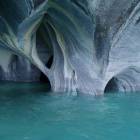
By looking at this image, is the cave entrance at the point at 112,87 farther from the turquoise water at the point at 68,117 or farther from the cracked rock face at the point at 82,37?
the turquoise water at the point at 68,117

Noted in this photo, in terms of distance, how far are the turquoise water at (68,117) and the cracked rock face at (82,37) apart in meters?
0.67

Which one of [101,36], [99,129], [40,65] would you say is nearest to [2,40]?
[40,65]

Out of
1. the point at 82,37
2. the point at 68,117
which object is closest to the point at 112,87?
the point at 82,37

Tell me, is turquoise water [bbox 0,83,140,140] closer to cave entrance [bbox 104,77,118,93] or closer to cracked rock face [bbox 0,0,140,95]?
cracked rock face [bbox 0,0,140,95]

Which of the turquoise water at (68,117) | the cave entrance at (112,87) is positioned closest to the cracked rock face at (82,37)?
the cave entrance at (112,87)

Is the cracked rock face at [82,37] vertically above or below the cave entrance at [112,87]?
above

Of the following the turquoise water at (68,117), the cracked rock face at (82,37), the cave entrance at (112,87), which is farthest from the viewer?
the cave entrance at (112,87)

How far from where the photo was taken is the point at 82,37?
9734 mm

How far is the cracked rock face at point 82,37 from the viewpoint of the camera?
9.13m

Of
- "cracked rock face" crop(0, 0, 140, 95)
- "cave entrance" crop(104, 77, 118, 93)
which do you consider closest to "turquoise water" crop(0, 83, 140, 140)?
"cracked rock face" crop(0, 0, 140, 95)

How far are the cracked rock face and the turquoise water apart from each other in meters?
0.67

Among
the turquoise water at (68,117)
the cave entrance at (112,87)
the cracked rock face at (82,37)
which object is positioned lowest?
the turquoise water at (68,117)

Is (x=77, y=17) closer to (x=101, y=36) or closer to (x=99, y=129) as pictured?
(x=101, y=36)

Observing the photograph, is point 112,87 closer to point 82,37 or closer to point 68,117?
point 82,37
